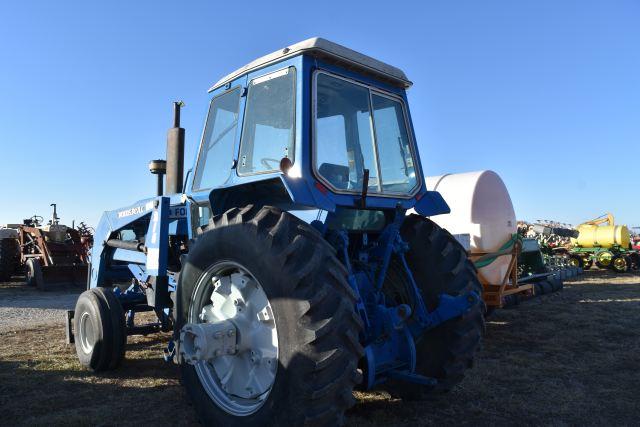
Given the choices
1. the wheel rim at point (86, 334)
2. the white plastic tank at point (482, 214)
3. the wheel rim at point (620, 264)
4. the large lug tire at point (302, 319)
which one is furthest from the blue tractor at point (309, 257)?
the wheel rim at point (620, 264)

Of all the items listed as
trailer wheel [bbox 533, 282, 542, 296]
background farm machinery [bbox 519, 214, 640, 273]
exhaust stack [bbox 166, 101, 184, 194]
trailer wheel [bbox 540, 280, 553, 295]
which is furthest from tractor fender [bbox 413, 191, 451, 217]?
background farm machinery [bbox 519, 214, 640, 273]

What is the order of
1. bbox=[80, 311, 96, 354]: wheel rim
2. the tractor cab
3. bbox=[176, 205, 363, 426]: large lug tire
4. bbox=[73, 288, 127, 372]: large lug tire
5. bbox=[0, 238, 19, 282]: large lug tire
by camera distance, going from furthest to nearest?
bbox=[0, 238, 19, 282]: large lug tire < bbox=[80, 311, 96, 354]: wheel rim < bbox=[73, 288, 127, 372]: large lug tire < the tractor cab < bbox=[176, 205, 363, 426]: large lug tire

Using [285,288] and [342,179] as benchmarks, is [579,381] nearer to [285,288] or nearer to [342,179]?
[342,179]

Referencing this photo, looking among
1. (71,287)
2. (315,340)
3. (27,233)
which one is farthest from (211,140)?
(27,233)

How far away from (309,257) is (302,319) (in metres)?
0.34

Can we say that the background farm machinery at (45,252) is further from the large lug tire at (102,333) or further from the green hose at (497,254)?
the green hose at (497,254)

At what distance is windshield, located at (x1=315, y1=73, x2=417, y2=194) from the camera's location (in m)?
3.68

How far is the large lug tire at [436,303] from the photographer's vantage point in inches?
150

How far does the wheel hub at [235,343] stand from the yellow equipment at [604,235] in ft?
59.1

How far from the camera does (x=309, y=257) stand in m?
2.84

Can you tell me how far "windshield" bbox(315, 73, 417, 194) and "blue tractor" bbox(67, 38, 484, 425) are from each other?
0.01m

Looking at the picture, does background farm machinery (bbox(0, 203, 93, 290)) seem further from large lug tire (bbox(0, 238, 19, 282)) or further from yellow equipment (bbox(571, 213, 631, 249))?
yellow equipment (bbox(571, 213, 631, 249))

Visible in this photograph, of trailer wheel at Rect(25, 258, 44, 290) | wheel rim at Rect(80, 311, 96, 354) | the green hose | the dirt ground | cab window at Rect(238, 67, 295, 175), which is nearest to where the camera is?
cab window at Rect(238, 67, 295, 175)

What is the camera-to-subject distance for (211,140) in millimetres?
4348
